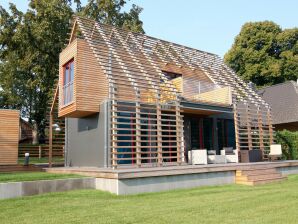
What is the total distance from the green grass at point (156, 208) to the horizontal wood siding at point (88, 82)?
4.61 m

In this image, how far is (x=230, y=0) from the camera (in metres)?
10.5

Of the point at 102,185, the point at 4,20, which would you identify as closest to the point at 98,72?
the point at 102,185

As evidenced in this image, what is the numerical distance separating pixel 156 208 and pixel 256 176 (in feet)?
19.0

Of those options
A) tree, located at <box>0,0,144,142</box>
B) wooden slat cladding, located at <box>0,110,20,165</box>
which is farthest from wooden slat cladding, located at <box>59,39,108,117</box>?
tree, located at <box>0,0,144,142</box>

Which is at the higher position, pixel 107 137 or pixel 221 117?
pixel 221 117

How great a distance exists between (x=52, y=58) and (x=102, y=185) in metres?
16.5

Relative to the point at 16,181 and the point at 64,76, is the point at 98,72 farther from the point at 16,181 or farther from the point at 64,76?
the point at 16,181

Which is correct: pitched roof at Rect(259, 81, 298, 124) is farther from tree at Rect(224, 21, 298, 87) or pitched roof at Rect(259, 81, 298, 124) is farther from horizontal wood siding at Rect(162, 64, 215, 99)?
horizontal wood siding at Rect(162, 64, 215, 99)

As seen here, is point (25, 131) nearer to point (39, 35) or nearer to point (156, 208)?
point (39, 35)

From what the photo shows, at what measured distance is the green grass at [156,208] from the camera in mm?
5867

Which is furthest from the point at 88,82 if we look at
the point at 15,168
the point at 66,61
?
the point at 15,168

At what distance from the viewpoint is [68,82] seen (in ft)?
46.7

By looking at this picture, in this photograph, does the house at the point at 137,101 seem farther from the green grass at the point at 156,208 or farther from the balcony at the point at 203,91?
the green grass at the point at 156,208

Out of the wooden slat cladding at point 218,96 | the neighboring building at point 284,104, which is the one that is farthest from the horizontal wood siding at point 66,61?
the neighboring building at point 284,104
